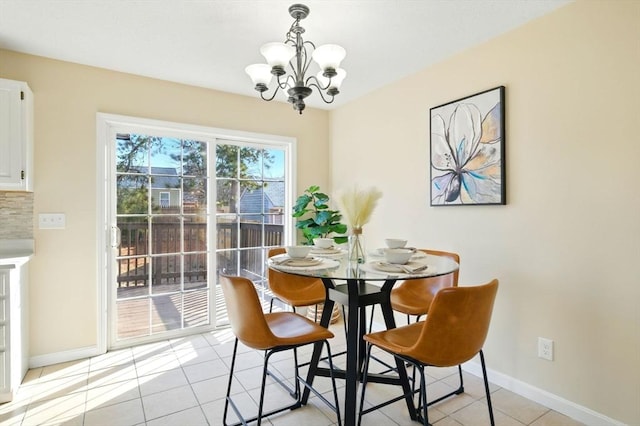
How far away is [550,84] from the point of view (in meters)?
2.13

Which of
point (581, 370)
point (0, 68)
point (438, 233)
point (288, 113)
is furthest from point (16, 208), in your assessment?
point (581, 370)

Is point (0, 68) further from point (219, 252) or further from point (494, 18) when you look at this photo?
point (494, 18)

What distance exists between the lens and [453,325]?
5.05 feet

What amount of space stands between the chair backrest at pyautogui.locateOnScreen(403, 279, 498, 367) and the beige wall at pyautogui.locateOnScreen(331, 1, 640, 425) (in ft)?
2.59

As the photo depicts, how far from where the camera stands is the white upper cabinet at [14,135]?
2.40 metres

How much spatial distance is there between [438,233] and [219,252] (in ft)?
6.84

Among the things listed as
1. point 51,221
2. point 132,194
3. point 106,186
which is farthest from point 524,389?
point 51,221

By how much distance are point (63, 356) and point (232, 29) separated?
9.09ft

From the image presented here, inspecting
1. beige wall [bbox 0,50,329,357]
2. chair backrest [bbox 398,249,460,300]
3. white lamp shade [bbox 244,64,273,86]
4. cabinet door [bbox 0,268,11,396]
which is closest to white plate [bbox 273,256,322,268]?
chair backrest [bbox 398,249,460,300]

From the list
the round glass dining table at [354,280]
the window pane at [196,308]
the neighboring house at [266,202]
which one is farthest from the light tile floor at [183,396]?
the neighboring house at [266,202]

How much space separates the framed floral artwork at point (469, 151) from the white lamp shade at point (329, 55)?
121cm

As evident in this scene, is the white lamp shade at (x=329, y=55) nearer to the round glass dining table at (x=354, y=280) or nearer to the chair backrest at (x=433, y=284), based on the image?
the round glass dining table at (x=354, y=280)

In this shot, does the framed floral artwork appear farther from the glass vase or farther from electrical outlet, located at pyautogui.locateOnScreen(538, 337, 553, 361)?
the glass vase

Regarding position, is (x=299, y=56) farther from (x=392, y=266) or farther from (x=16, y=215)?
(x=16, y=215)
